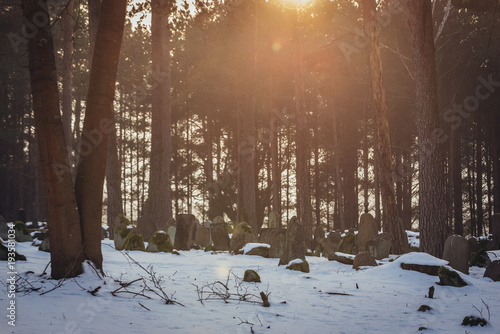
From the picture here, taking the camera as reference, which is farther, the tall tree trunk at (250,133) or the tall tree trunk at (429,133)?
the tall tree trunk at (250,133)

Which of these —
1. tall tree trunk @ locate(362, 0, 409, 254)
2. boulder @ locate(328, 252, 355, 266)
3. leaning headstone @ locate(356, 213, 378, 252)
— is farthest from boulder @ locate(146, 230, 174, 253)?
tall tree trunk @ locate(362, 0, 409, 254)

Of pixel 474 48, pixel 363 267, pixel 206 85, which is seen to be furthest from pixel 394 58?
pixel 363 267

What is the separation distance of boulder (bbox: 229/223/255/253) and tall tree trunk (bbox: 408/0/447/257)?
4.90 m

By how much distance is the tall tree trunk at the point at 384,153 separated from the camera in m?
12.5

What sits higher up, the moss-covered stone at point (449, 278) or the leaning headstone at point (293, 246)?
the leaning headstone at point (293, 246)

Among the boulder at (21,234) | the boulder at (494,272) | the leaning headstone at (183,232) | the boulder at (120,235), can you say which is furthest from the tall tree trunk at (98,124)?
the boulder at (21,234)

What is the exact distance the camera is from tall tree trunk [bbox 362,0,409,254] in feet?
41.2

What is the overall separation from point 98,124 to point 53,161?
79 cm

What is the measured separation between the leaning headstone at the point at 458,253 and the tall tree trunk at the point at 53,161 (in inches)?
273

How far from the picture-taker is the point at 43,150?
577 centimetres

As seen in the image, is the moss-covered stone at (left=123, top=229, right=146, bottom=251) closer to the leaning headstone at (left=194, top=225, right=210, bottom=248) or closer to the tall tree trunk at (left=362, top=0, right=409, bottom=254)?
the leaning headstone at (left=194, top=225, right=210, bottom=248)

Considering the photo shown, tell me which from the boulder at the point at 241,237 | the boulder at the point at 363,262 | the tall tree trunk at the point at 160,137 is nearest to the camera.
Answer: the boulder at the point at 363,262

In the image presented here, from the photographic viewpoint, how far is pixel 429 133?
10.2 meters

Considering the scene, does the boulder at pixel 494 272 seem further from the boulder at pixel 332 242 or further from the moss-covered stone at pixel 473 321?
the boulder at pixel 332 242
